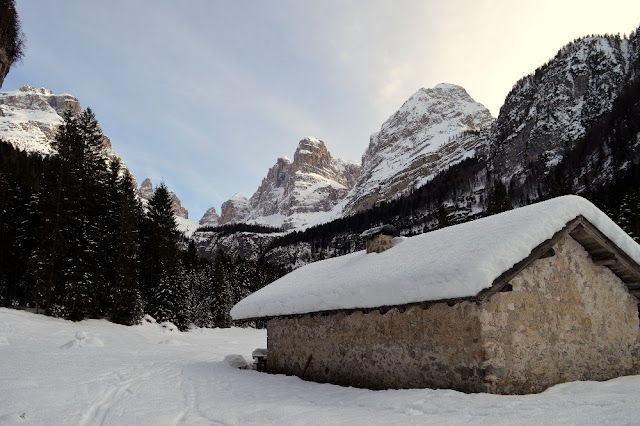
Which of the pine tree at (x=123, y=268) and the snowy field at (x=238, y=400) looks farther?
the pine tree at (x=123, y=268)

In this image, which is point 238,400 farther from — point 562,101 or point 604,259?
point 562,101

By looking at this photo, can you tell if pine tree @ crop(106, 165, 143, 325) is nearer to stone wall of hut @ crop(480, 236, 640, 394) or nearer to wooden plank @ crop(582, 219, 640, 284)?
stone wall of hut @ crop(480, 236, 640, 394)

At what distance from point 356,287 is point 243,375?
245 inches

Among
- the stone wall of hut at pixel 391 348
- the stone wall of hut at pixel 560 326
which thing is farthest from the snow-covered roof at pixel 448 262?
the stone wall of hut at pixel 560 326

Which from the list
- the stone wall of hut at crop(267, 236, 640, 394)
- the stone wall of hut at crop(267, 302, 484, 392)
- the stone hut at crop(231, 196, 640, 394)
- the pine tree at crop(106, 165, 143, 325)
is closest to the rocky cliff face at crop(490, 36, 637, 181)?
the pine tree at crop(106, 165, 143, 325)

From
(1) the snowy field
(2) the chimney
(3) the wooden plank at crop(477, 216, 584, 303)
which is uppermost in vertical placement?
(2) the chimney

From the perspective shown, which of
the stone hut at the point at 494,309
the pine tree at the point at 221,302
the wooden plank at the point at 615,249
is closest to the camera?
the stone hut at the point at 494,309

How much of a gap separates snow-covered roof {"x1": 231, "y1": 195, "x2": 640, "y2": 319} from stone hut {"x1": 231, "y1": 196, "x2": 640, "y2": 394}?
0.03 meters

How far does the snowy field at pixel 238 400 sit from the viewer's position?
253 inches

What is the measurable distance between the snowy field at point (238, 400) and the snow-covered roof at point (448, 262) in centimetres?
197

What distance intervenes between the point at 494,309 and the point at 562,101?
399ft

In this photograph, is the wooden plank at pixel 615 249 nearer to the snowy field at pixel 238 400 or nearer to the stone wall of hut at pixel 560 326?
the stone wall of hut at pixel 560 326

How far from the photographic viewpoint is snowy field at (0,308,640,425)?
6422 mm

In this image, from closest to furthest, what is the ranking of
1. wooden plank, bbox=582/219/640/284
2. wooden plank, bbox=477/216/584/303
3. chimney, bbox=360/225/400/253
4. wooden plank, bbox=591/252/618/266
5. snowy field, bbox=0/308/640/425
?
snowy field, bbox=0/308/640/425 → wooden plank, bbox=477/216/584/303 → wooden plank, bbox=582/219/640/284 → wooden plank, bbox=591/252/618/266 → chimney, bbox=360/225/400/253
